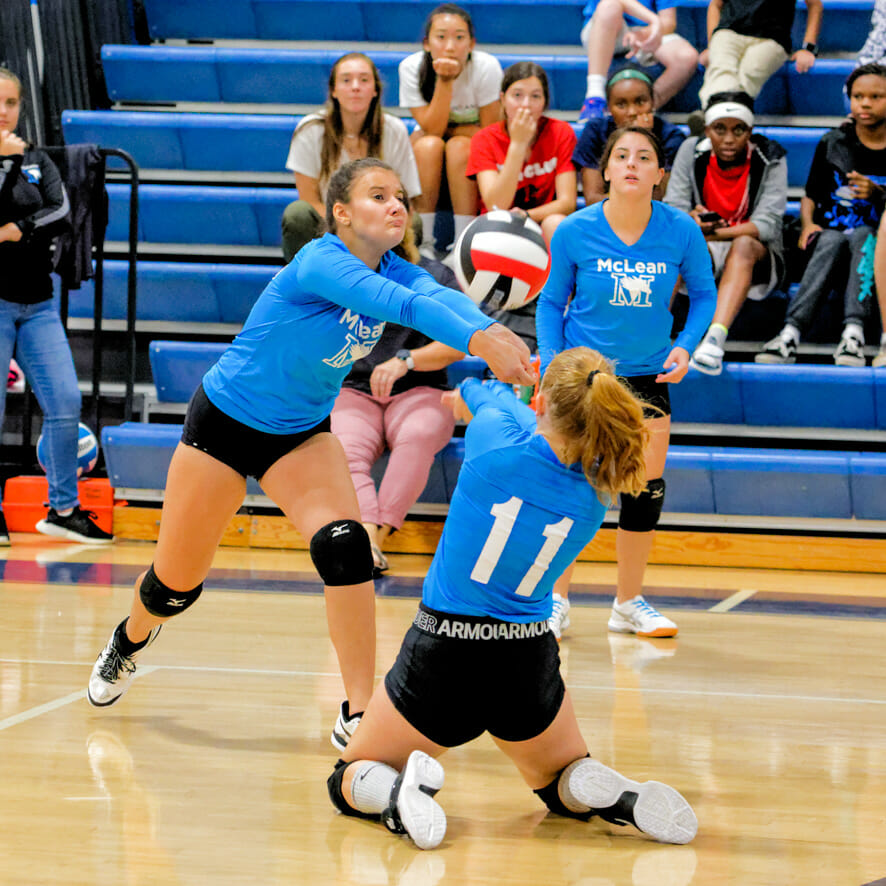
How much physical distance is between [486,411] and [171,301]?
445 cm

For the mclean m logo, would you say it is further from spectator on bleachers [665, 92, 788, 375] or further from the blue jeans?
the blue jeans

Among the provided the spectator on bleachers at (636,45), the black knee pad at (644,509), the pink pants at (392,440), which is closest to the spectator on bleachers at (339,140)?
the pink pants at (392,440)

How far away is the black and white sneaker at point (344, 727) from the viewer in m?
2.71

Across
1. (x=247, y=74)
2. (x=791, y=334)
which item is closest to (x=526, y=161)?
(x=791, y=334)

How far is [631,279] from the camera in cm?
381

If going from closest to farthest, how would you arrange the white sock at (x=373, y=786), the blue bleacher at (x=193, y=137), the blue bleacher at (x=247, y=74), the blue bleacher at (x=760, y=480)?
the white sock at (x=373, y=786)
the blue bleacher at (x=760, y=480)
the blue bleacher at (x=193, y=137)
the blue bleacher at (x=247, y=74)

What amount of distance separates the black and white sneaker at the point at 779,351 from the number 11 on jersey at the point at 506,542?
12.5 ft

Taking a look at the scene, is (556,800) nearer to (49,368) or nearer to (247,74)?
(49,368)

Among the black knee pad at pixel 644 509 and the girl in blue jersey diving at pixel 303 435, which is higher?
the girl in blue jersey diving at pixel 303 435

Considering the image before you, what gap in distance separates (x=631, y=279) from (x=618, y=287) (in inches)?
1.9

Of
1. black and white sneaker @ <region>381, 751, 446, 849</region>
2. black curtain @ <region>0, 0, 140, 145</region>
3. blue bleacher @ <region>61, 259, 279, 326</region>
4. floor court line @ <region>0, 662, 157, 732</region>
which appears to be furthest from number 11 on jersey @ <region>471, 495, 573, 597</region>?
black curtain @ <region>0, 0, 140, 145</region>

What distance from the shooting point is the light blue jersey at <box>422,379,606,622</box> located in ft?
7.22

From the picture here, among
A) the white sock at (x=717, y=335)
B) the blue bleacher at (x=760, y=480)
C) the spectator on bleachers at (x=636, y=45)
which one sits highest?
the spectator on bleachers at (x=636, y=45)

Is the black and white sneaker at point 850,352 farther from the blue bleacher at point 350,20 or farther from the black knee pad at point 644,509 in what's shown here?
the blue bleacher at point 350,20
